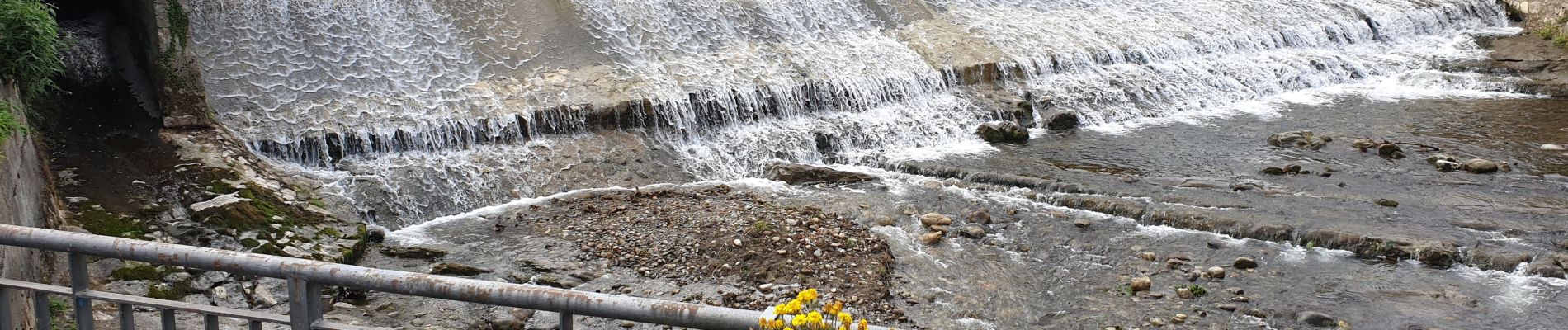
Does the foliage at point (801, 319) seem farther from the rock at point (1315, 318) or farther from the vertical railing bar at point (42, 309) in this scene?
the rock at point (1315, 318)

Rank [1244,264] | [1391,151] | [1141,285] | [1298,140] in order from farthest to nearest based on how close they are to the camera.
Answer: [1298,140], [1391,151], [1244,264], [1141,285]

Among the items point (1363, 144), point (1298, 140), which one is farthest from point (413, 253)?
point (1363, 144)

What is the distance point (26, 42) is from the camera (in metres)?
7.59

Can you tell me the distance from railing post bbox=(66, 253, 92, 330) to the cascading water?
579 centimetres

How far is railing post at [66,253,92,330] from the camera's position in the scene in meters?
3.44

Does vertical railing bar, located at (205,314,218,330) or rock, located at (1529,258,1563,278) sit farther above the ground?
vertical railing bar, located at (205,314,218,330)

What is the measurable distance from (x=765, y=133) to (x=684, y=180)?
1.42 m

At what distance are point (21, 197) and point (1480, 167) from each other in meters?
11.5

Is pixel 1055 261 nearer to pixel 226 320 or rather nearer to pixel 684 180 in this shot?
pixel 684 180

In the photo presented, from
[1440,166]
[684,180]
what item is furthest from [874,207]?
[1440,166]

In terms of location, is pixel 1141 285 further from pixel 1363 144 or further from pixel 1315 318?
pixel 1363 144

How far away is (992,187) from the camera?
10.3 meters

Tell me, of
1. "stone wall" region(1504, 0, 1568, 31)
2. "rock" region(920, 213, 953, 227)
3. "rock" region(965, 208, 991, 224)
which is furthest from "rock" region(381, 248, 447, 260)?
"stone wall" region(1504, 0, 1568, 31)

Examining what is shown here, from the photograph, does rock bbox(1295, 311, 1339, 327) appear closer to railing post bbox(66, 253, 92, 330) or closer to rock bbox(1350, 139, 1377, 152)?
rock bbox(1350, 139, 1377, 152)
